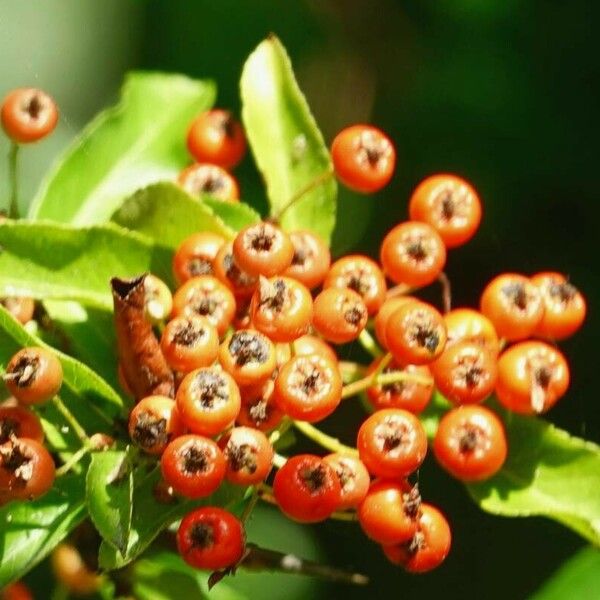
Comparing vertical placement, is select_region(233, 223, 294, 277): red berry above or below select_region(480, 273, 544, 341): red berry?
above

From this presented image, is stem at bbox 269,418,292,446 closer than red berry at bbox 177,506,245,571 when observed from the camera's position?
No

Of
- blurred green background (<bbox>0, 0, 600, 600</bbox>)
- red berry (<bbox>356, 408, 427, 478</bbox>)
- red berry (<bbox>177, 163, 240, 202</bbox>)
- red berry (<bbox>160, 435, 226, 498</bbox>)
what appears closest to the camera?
red berry (<bbox>160, 435, 226, 498</bbox>)

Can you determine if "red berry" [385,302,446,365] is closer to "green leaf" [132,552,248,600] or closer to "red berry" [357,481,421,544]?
"red berry" [357,481,421,544]

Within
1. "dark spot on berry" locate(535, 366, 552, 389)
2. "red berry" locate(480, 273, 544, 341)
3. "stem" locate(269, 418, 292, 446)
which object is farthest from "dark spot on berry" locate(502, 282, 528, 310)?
"stem" locate(269, 418, 292, 446)

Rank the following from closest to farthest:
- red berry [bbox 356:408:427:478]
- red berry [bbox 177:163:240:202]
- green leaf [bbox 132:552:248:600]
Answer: red berry [bbox 356:408:427:478] < red berry [bbox 177:163:240:202] < green leaf [bbox 132:552:248:600]

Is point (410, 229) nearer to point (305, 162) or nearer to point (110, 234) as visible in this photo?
point (305, 162)

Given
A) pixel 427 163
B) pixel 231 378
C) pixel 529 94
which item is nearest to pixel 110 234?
pixel 231 378
